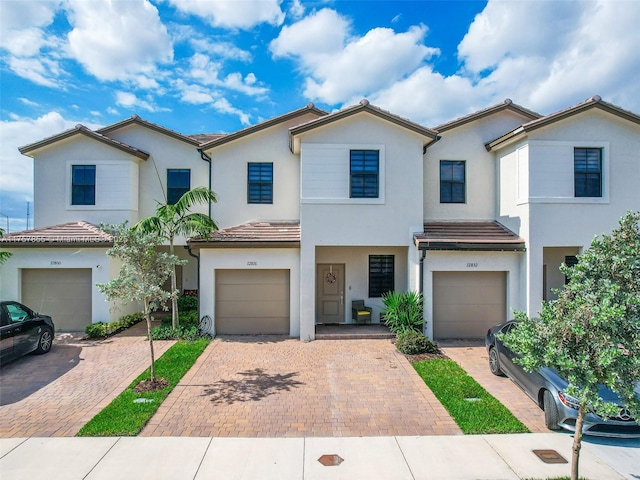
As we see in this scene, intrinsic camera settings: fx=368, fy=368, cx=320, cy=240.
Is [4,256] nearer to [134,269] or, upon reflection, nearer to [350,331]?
[134,269]

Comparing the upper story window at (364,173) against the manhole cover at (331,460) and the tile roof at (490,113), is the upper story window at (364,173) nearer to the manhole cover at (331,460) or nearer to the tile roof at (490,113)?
the tile roof at (490,113)

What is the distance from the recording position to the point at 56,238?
1245 centimetres

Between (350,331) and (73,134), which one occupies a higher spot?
(73,134)

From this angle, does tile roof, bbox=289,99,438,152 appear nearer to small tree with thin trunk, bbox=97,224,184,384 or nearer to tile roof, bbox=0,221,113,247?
small tree with thin trunk, bbox=97,224,184,384

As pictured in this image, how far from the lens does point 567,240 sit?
38.8 feet

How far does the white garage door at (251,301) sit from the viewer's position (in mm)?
12445

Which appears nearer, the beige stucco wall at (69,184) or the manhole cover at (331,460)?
the manhole cover at (331,460)

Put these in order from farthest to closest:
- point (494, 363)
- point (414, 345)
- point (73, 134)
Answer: point (73, 134)
point (414, 345)
point (494, 363)

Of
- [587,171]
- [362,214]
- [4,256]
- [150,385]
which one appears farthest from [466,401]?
[4,256]

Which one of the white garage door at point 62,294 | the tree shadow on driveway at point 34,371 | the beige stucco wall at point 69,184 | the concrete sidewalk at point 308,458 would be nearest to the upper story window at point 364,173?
the concrete sidewalk at point 308,458

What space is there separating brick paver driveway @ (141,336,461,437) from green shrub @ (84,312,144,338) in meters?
4.06

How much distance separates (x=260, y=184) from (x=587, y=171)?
36.7 ft

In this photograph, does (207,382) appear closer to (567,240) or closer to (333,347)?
(333,347)

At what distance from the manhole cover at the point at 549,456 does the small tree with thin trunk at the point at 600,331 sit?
103cm
